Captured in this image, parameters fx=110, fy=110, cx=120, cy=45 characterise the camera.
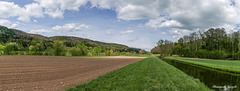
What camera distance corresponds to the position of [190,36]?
94062 mm

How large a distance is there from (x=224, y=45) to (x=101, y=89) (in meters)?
103

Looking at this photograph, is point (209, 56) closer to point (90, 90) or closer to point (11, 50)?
point (90, 90)

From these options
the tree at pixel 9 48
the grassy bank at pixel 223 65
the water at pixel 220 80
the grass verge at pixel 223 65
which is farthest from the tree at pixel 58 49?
the water at pixel 220 80

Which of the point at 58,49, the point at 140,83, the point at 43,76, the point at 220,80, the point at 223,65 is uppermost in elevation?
the point at 58,49

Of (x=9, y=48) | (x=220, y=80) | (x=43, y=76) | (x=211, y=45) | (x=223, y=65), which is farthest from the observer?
(x=211, y=45)

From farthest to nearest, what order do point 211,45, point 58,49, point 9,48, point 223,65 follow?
point 211,45 → point 58,49 → point 9,48 → point 223,65

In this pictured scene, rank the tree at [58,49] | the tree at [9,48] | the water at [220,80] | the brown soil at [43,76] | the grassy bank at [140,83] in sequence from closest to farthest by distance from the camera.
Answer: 1. the grassy bank at [140,83]
2. the brown soil at [43,76]
3. the water at [220,80]
4. the tree at [9,48]
5. the tree at [58,49]

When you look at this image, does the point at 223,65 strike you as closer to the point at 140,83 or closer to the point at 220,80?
the point at 220,80

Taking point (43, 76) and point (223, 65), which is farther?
point (223, 65)

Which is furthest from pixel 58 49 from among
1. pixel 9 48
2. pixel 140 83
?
pixel 140 83

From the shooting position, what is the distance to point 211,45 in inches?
3396

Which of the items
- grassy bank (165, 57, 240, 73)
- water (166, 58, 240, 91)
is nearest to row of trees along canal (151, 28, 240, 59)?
grassy bank (165, 57, 240, 73)

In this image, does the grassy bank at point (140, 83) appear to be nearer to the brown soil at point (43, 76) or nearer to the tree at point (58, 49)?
the brown soil at point (43, 76)

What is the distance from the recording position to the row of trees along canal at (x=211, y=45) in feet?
215
